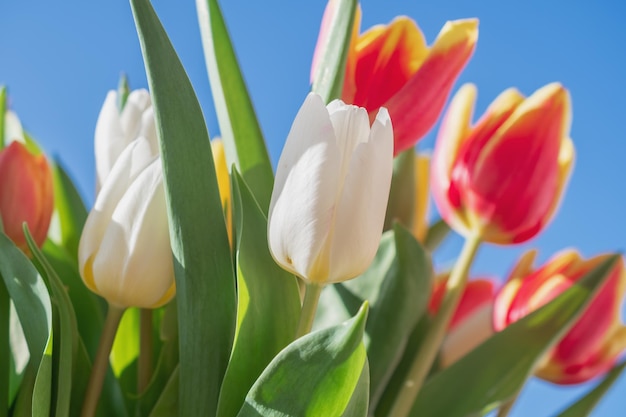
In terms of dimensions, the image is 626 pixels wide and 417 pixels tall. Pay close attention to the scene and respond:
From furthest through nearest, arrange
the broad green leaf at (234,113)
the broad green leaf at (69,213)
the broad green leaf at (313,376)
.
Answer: the broad green leaf at (69,213)
the broad green leaf at (234,113)
the broad green leaf at (313,376)

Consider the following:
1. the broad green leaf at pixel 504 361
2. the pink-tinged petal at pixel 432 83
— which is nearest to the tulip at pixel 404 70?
the pink-tinged petal at pixel 432 83

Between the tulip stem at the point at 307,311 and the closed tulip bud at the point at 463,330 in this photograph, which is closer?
the tulip stem at the point at 307,311

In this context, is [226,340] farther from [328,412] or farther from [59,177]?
[59,177]

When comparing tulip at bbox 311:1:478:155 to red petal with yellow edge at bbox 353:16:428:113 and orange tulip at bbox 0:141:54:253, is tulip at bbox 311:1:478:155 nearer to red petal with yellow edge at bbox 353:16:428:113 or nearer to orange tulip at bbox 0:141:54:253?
red petal with yellow edge at bbox 353:16:428:113

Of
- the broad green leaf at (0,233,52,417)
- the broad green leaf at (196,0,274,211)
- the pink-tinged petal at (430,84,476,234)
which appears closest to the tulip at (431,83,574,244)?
the pink-tinged petal at (430,84,476,234)

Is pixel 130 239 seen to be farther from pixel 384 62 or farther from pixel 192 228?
pixel 384 62

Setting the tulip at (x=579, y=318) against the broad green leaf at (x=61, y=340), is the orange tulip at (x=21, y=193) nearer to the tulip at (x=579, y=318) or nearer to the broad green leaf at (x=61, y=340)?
the broad green leaf at (x=61, y=340)

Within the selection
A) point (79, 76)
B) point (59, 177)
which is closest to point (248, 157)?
point (59, 177)
